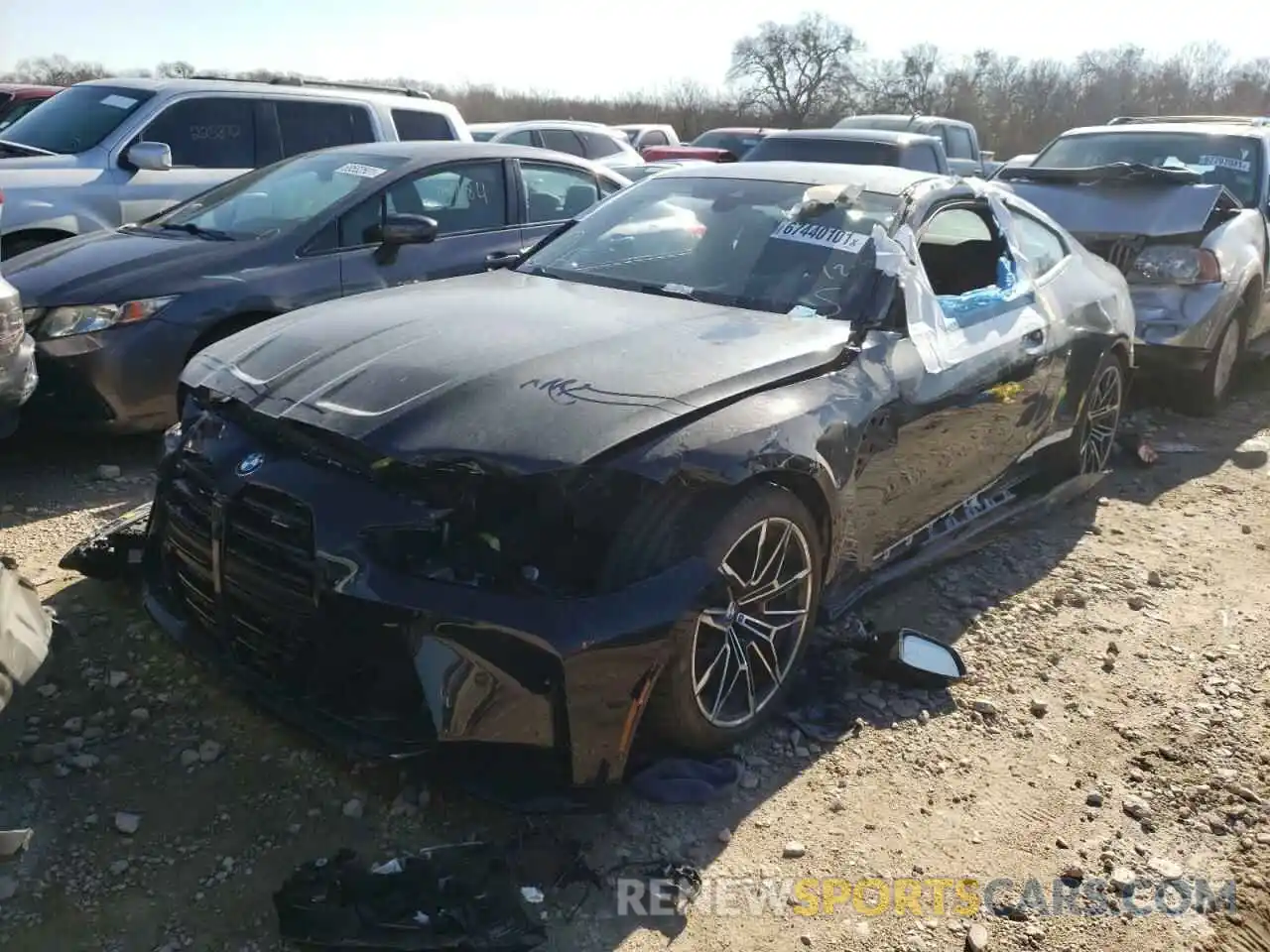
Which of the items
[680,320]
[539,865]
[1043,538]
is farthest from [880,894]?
[1043,538]

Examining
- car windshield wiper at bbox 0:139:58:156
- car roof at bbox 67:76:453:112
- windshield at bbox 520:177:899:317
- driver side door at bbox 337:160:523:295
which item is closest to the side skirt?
windshield at bbox 520:177:899:317

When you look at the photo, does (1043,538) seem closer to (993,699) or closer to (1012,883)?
(993,699)

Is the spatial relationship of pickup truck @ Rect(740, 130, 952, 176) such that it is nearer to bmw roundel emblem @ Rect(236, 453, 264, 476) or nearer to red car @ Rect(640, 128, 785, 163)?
red car @ Rect(640, 128, 785, 163)

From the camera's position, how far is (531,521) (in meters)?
2.62

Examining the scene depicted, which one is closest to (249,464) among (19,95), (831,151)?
(831,151)

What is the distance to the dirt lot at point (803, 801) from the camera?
251cm

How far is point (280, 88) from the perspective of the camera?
7832 millimetres

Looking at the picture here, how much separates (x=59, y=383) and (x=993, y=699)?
4.13 m

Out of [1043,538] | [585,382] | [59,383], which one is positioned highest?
[585,382]

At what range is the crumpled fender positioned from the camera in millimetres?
2902

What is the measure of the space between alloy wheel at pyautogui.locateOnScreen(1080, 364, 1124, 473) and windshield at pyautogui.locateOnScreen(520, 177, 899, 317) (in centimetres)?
182

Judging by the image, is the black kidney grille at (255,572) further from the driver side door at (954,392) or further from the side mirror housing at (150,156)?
the side mirror housing at (150,156)

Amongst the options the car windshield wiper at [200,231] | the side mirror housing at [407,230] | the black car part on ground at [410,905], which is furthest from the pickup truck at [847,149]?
the black car part on ground at [410,905]

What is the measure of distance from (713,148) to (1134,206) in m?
11.7
